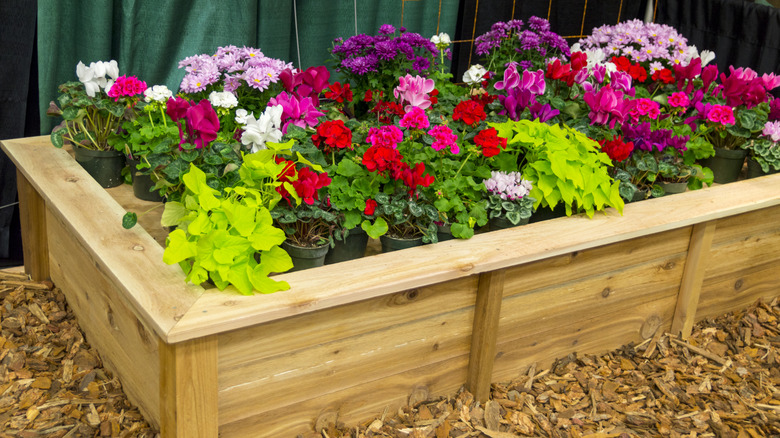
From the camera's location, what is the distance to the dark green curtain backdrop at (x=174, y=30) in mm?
2725

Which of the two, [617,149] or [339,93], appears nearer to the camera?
[617,149]

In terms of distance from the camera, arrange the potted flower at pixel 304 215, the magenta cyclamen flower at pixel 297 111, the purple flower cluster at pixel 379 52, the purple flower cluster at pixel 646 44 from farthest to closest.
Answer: the purple flower cluster at pixel 646 44 < the purple flower cluster at pixel 379 52 < the magenta cyclamen flower at pixel 297 111 < the potted flower at pixel 304 215

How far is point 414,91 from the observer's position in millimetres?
2275

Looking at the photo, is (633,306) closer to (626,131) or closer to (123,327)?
(626,131)

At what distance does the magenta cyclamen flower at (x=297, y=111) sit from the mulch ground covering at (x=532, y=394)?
83 cm

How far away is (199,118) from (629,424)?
1412mm

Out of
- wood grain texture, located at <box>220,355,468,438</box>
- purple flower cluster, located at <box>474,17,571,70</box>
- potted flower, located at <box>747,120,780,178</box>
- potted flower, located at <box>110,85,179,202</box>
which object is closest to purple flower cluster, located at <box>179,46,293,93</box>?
potted flower, located at <box>110,85,179,202</box>

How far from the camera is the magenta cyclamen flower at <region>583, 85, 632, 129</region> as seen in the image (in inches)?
92.9

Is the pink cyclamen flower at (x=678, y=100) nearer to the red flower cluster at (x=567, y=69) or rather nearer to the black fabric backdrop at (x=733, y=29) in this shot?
the red flower cluster at (x=567, y=69)

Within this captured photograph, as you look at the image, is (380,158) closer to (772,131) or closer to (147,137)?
(147,137)

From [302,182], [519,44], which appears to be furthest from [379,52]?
[302,182]

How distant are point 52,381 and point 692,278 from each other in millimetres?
1925

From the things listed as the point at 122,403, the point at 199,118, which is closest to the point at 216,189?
the point at 199,118

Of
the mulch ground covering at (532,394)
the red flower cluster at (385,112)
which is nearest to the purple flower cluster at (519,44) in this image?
the red flower cluster at (385,112)
